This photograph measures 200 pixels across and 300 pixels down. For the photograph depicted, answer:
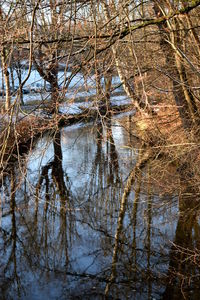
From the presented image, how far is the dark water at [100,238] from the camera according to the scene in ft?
17.5

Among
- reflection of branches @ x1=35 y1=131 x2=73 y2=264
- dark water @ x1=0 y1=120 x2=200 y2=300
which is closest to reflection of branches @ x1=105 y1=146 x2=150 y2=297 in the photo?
dark water @ x1=0 y1=120 x2=200 y2=300

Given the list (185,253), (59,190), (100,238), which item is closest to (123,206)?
(100,238)

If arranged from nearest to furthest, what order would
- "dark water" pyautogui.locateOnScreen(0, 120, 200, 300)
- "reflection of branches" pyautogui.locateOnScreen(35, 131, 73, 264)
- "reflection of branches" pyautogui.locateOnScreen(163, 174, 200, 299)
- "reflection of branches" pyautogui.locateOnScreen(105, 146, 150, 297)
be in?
"reflection of branches" pyautogui.locateOnScreen(163, 174, 200, 299) → "dark water" pyautogui.locateOnScreen(0, 120, 200, 300) → "reflection of branches" pyautogui.locateOnScreen(105, 146, 150, 297) → "reflection of branches" pyautogui.locateOnScreen(35, 131, 73, 264)

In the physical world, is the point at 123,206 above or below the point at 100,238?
above

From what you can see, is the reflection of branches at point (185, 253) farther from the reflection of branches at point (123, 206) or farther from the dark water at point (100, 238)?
the reflection of branches at point (123, 206)

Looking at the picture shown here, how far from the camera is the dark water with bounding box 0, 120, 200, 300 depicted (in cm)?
534

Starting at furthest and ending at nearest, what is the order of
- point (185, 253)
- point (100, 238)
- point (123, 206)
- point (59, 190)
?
point (59, 190), point (123, 206), point (100, 238), point (185, 253)

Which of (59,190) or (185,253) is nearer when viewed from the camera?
(185,253)

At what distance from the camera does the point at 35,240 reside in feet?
22.5

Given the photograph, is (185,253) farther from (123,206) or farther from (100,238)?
(123,206)

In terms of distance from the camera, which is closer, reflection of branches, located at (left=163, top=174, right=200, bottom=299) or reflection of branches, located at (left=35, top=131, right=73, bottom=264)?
reflection of branches, located at (left=163, top=174, right=200, bottom=299)

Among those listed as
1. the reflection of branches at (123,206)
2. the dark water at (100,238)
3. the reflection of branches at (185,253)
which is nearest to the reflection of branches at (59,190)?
the dark water at (100,238)

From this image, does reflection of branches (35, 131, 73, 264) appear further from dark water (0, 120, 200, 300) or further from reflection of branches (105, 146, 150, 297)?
reflection of branches (105, 146, 150, 297)

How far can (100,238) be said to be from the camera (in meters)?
6.78
